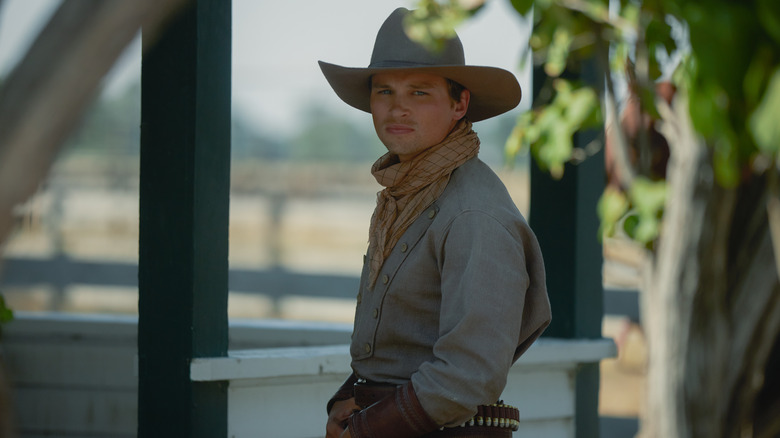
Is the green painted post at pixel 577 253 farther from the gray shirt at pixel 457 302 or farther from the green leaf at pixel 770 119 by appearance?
the green leaf at pixel 770 119

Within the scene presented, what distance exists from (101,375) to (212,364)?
1.88 metres

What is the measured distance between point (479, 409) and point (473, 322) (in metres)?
0.28

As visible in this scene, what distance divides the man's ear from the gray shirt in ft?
0.40

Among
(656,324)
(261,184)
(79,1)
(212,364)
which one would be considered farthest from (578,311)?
(261,184)

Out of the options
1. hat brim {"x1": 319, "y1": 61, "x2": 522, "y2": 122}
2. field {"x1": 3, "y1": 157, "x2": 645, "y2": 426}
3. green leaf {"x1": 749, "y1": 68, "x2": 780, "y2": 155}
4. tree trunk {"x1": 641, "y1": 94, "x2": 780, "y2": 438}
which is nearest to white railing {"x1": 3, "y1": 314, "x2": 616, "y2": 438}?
tree trunk {"x1": 641, "y1": 94, "x2": 780, "y2": 438}

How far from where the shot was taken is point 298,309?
52.7 ft

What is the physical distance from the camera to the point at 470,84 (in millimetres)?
2180

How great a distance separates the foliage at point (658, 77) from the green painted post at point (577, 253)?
9 centimetres

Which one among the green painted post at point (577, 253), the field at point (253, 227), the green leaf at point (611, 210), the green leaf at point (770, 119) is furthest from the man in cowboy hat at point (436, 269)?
the field at point (253, 227)

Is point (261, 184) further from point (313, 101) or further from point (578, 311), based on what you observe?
point (578, 311)

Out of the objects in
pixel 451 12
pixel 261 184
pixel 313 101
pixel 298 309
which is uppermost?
pixel 313 101

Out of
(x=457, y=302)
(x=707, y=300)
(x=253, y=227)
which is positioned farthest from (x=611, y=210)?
(x=253, y=227)

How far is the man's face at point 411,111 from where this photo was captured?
6.81ft

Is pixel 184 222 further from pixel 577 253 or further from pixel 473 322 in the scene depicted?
pixel 577 253
